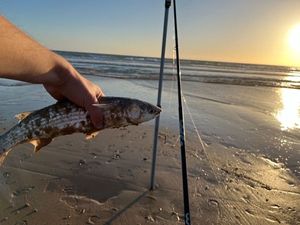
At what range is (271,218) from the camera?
461cm

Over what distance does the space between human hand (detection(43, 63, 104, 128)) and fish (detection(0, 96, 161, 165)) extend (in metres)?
0.04

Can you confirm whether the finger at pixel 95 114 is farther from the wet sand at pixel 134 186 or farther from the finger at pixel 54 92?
the wet sand at pixel 134 186

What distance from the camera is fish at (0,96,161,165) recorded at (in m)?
2.54

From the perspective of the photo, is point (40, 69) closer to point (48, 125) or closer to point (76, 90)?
point (76, 90)

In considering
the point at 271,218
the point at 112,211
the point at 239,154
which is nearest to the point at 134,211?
the point at 112,211

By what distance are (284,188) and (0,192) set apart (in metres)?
3.78

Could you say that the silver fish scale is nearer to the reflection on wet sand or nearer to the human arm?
the human arm

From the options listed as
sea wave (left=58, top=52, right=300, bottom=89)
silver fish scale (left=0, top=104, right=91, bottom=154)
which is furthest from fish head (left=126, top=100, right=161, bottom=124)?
sea wave (left=58, top=52, right=300, bottom=89)

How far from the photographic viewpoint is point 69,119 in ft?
8.46

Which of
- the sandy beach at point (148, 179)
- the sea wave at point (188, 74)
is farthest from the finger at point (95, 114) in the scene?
the sea wave at point (188, 74)

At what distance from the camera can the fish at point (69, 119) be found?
8.35ft

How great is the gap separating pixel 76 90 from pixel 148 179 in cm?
330

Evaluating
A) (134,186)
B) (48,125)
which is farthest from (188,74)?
(48,125)

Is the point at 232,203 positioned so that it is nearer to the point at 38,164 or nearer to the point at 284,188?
the point at 284,188
